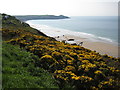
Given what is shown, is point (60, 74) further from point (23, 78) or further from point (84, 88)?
point (23, 78)

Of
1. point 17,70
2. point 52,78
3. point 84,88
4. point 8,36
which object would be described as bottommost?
point 84,88

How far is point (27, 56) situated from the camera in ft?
38.8

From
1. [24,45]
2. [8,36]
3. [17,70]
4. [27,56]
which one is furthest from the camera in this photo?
[8,36]

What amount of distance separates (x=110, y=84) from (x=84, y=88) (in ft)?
5.22

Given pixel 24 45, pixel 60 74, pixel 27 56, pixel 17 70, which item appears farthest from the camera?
pixel 24 45

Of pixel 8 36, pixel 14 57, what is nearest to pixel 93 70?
pixel 14 57

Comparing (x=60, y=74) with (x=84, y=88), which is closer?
(x=84, y=88)

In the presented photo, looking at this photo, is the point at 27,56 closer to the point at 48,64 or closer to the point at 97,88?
the point at 48,64

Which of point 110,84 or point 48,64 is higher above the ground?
point 48,64

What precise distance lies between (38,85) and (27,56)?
4950 millimetres

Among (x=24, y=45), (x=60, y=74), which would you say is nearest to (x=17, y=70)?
(x=60, y=74)

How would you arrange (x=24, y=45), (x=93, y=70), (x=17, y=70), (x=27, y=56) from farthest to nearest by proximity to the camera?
(x=24, y=45) < (x=27, y=56) < (x=93, y=70) < (x=17, y=70)

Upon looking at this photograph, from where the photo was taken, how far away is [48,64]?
1117cm

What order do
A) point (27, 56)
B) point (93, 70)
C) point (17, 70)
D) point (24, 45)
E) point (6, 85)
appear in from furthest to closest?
1. point (24, 45)
2. point (27, 56)
3. point (93, 70)
4. point (17, 70)
5. point (6, 85)
